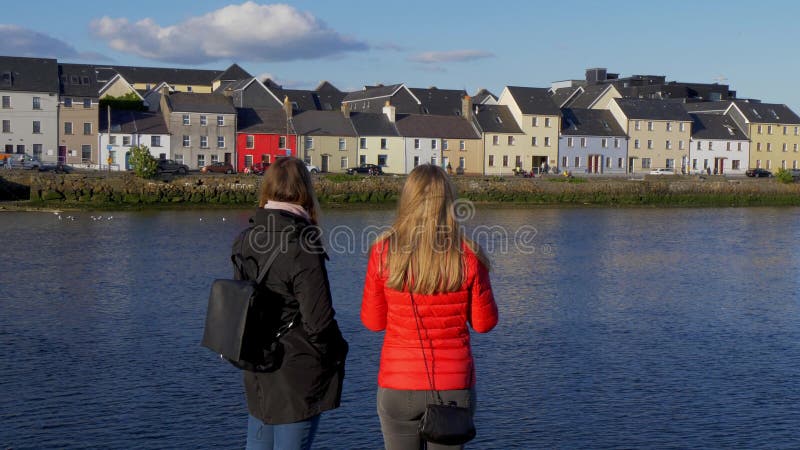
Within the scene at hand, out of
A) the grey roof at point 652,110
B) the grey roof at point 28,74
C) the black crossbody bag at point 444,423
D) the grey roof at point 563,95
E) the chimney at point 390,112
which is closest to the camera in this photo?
the black crossbody bag at point 444,423

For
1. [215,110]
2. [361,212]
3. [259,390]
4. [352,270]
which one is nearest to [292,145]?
[215,110]

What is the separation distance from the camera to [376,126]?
243 ft

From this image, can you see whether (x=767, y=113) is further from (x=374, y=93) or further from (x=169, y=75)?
(x=169, y=75)

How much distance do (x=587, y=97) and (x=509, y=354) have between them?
81.1 m

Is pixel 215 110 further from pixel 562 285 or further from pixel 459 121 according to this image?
pixel 562 285

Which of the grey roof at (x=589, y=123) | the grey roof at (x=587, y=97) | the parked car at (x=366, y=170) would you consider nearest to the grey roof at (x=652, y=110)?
the grey roof at (x=589, y=123)

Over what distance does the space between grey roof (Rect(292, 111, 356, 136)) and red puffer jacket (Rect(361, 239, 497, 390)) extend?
220 feet

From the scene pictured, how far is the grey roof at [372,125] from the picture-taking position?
73.1 metres

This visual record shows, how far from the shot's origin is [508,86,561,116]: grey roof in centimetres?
7850

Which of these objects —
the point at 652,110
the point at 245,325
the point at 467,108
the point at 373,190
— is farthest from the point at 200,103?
the point at 245,325

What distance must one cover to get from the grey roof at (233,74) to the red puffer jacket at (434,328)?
314ft

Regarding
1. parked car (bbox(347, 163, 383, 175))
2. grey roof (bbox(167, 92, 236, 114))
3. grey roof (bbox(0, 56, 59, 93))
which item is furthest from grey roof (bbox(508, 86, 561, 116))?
grey roof (bbox(0, 56, 59, 93))

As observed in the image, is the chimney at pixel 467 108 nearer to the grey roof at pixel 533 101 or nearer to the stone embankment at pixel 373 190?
the grey roof at pixel 533 101

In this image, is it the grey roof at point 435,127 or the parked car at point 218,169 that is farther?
the grey roof at point 435,127
